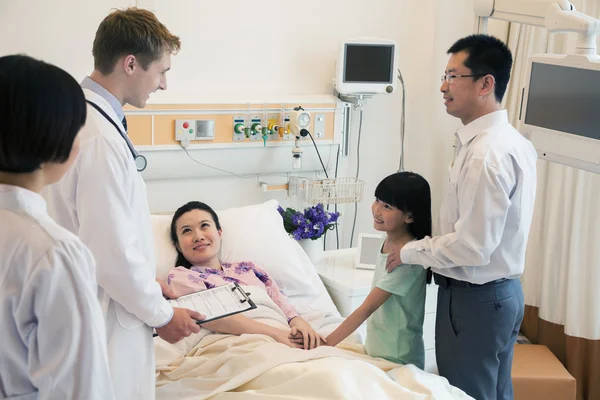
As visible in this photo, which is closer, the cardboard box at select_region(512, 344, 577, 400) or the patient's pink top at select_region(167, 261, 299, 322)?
the patient's pink top at select_region(167, 261, 299, 322)

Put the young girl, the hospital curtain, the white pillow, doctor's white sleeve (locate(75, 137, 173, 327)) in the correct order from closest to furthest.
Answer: doctor's white sleeve (locate(75, 137, 173, 327)) < the young girl < the white pillow < the hospital curtain

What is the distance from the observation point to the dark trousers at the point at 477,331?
2.28 metres

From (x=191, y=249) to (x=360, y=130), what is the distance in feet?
4.70

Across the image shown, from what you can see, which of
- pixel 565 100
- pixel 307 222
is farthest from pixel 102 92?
pixel 307 222

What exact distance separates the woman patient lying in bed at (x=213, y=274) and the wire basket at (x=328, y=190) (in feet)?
2.23

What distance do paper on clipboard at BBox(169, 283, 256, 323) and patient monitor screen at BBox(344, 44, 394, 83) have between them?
161 centimetres

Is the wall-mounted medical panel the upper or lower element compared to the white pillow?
upper

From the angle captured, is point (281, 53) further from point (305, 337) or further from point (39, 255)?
point (39, 255)

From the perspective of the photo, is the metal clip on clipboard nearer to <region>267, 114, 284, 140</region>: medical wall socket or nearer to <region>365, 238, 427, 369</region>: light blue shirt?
<region>365, 238, 427, 369</region>: light blue shirt

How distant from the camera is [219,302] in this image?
2.22 meters

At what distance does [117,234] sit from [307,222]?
174 centimetres

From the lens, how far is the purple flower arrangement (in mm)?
3320

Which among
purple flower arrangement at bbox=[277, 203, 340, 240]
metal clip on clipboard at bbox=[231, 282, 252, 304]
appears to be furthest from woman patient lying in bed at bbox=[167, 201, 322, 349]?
purple flower arrangement at bbox=[277, 203, 340, 240]

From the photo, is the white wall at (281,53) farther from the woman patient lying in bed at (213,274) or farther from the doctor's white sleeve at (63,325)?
the doctor's white sleeve at (63,325)
